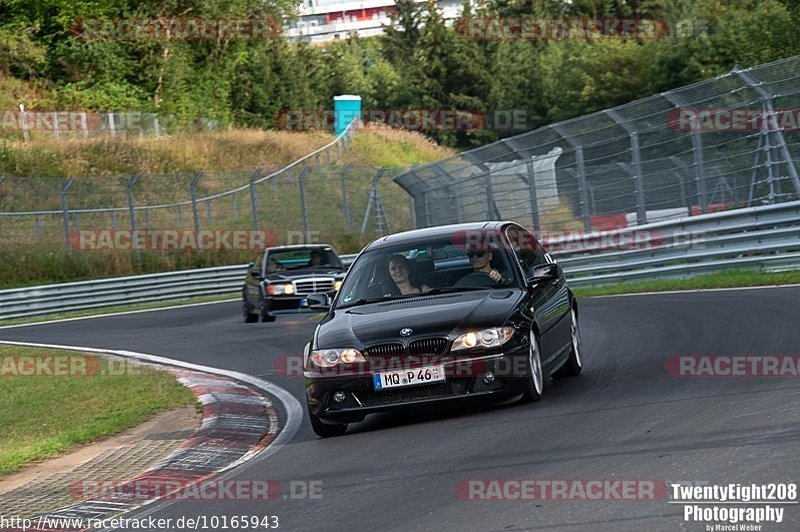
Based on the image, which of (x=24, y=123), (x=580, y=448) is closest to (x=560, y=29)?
(x=24, y=123)

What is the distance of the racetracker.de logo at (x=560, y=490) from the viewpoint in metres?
6.21

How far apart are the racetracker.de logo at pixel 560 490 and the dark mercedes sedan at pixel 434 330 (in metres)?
2.07

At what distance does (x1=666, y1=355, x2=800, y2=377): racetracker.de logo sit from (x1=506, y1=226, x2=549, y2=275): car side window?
1.38 meters

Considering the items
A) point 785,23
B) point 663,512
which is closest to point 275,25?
point 785,23

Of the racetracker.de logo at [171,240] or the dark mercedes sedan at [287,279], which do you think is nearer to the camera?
the dark mercedes sedan at [287,279]

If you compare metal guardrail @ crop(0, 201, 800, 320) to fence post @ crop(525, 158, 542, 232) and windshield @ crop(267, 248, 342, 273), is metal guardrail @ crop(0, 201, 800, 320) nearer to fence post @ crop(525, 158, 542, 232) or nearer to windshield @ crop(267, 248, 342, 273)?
fence post @ crop(525, 158, 542, 232)

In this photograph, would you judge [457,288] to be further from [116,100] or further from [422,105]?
[422,105]

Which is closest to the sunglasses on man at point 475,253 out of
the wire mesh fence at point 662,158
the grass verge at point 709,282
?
the grass verge at point 709,282

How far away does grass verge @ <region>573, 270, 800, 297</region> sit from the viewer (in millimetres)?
17844
